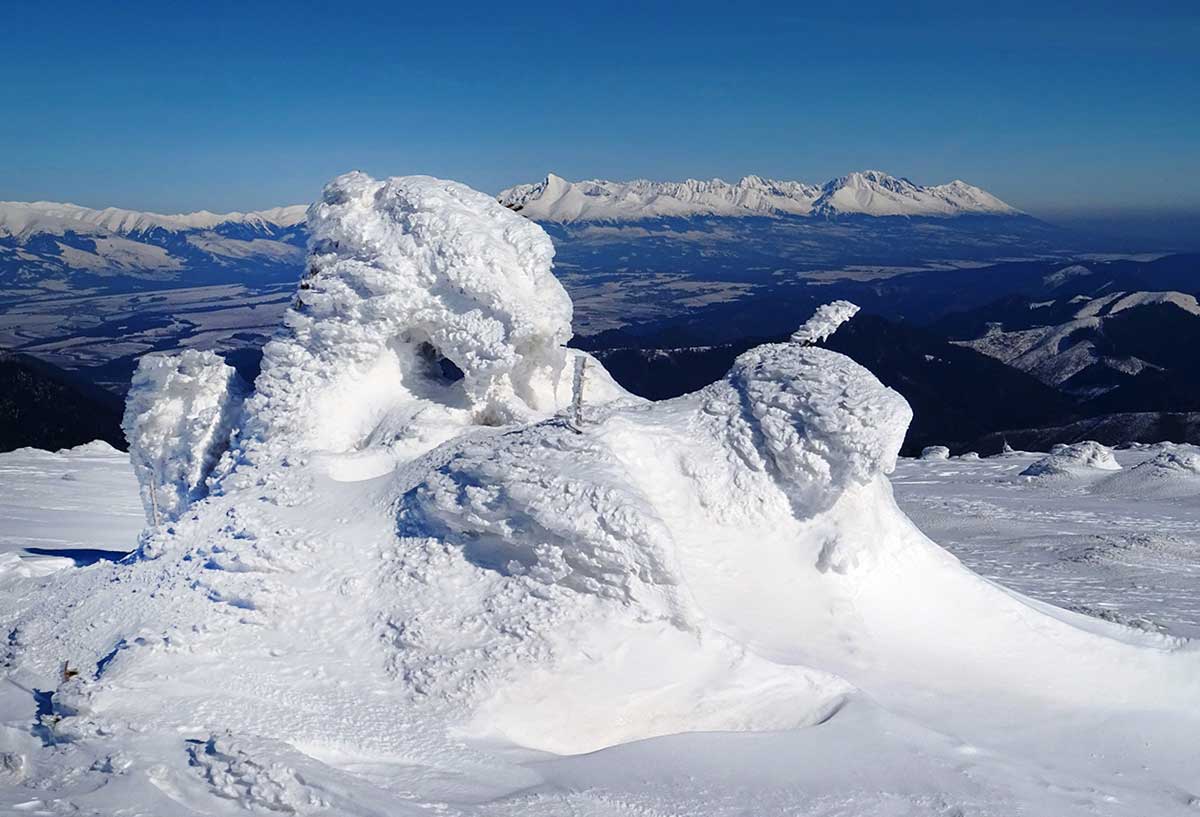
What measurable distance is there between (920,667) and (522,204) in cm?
912

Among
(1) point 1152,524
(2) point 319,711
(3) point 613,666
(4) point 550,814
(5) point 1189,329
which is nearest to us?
(4) point 550,814

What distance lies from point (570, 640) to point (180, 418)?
8.45 m

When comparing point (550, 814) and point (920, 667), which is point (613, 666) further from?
point (920, 667)

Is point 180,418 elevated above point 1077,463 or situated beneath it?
elevated above

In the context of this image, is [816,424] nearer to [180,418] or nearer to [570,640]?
[570,640]

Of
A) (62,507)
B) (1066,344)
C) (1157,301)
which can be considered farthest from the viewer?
(1157,301)

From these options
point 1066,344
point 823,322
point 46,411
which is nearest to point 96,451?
point 823,322

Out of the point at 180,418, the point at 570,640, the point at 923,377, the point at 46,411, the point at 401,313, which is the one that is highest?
the point at 401,313

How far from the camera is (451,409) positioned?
13875 mm

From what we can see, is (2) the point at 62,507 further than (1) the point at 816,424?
Yes

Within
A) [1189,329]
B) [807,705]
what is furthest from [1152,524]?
[1189,329]

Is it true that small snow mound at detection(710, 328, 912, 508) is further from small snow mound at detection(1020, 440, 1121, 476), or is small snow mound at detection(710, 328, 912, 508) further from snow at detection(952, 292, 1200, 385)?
snow at detection(952, 292, 1200, 385)

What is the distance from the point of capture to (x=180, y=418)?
1435 centimetres

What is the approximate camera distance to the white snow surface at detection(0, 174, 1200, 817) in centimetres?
783
